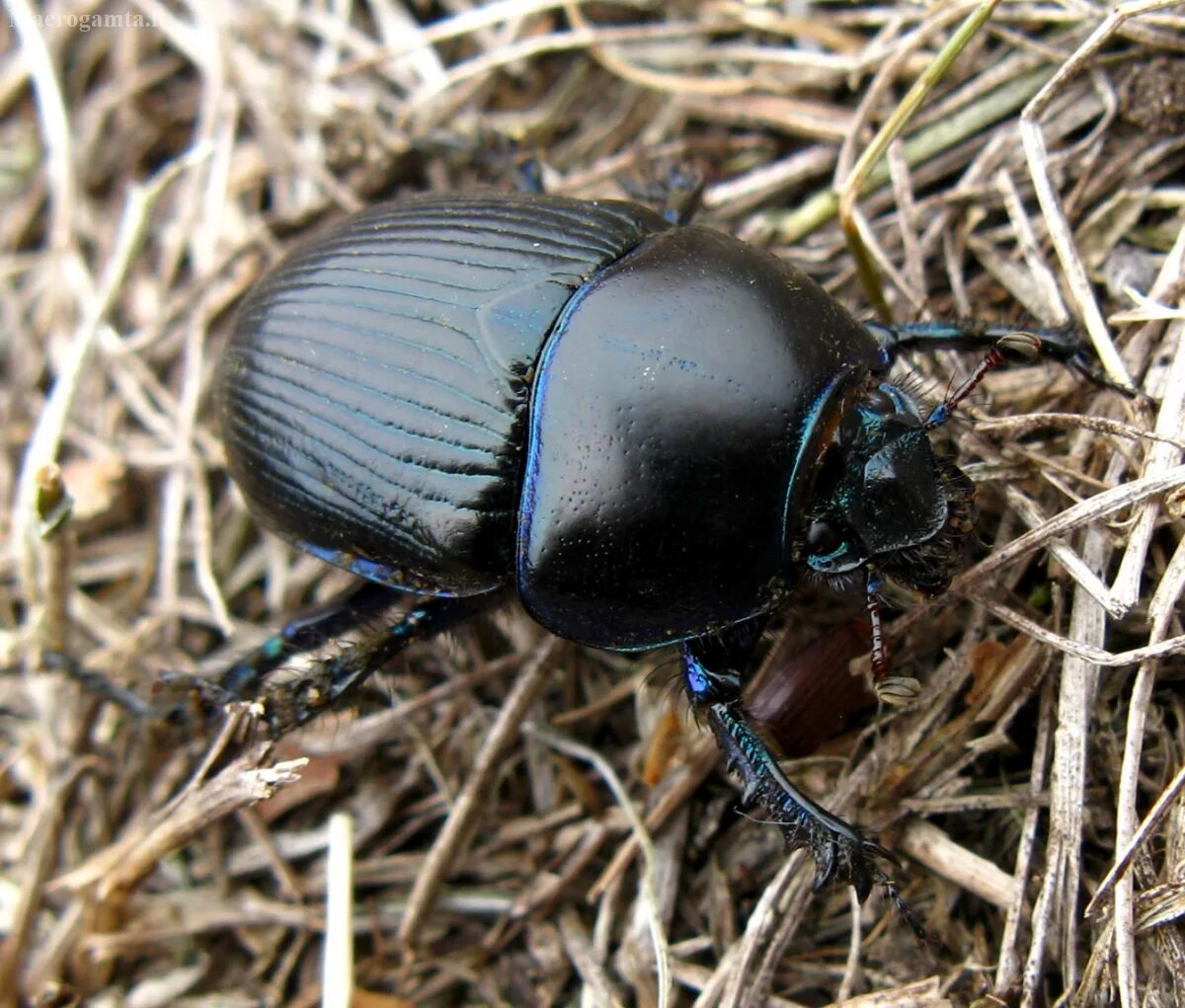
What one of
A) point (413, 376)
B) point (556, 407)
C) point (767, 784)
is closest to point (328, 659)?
point (413, 376)

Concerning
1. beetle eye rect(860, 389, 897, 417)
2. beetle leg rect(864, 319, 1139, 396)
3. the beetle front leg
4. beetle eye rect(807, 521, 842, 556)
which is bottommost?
the beetle front leg

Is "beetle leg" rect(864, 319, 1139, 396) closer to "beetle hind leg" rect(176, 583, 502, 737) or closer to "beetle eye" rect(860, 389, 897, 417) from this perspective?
"beetle eye" rect(860, 389, 897, 417)

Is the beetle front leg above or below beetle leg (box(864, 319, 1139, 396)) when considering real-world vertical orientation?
below

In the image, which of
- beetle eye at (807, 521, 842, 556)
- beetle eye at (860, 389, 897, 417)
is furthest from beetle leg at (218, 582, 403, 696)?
beetle eye at (860, 389, 897, 417)

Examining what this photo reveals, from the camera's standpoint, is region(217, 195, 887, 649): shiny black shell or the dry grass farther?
the dry grass

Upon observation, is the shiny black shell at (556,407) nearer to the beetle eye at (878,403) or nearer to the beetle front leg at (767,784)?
the beetle eye at (878,403)

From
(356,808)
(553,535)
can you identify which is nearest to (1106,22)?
(553,535)

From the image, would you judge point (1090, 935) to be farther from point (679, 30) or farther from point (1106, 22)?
point (679, 30)
